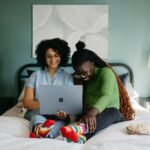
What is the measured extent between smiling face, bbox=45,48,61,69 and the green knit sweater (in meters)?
0.31

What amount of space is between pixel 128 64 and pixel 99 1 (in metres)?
0.83

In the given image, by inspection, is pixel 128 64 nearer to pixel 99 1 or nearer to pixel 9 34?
pixel 99 1

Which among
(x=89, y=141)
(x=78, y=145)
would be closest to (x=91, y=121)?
(x=89, y=141)

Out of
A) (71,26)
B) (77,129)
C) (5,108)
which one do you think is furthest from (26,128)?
(71,26)

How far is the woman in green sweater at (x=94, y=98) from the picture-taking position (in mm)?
1698

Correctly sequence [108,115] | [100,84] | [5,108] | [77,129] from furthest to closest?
1. [5,108]
2. [100,84]
3. [108,115]
4. [77,129]

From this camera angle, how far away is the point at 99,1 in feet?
10.7

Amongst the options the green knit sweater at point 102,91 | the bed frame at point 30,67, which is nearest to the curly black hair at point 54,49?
the green knit sweater at point 102,91

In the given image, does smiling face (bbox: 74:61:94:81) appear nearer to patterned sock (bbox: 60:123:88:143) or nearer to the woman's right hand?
the woman's right hand

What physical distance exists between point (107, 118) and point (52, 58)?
0.69 m

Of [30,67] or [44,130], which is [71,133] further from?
[30,67]

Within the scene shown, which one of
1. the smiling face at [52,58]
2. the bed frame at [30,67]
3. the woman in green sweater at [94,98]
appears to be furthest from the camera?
the bed frame at [30,67]

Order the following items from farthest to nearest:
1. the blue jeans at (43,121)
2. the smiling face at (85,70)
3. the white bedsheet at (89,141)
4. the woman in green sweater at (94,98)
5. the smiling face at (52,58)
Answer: the smiling face at (52,58) → the smiling face at (85,70) → the blue jeans at (43,121) → the woman in green sweater at (94,98) → the white bedsheet at (89,141)

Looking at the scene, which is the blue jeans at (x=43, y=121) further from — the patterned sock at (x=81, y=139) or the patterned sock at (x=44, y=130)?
the patterned sock at (x=81, y=139)
